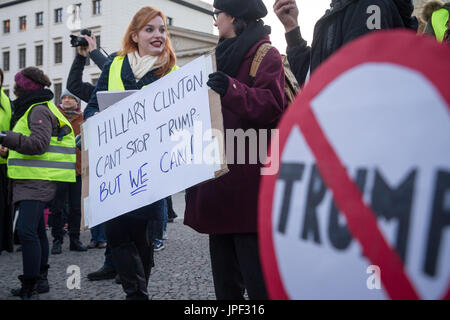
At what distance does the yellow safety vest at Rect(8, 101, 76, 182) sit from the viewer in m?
3.90

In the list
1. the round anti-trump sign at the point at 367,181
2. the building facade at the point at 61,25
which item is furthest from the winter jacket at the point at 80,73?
the building facade at the point at 61,25

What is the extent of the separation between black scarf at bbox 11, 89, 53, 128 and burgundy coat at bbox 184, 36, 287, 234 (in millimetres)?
2412

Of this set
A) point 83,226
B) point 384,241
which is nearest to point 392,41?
point 384,241

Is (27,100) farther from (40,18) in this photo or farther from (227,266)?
(40,18)

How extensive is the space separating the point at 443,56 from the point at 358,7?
124 cm

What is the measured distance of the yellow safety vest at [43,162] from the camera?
3.90 m

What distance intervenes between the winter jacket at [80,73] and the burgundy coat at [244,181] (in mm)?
1884

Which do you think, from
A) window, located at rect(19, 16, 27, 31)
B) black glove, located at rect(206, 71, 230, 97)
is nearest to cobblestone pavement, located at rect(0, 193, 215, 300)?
black glove, located at rect(206, 71, 230, 97)

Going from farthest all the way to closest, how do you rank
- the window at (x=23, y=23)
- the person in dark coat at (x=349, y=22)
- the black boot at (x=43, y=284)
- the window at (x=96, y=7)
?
the window at (x=23, y=23)
the window at (x=96, y=7)
the black boot at (x=43, y=284)
the person in dark coat at (x=349, y=22)

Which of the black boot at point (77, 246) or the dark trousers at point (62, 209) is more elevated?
the dark trousers at point (62, 209)

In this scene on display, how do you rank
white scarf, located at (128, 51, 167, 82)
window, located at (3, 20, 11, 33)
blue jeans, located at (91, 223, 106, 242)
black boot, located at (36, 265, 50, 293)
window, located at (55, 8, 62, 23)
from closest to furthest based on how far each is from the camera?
1. white scarf, located at (128, 51, 167, 82)
2. black boot, located at (36, 265, 50, 293)
3. blue jeans, located at (91, 223, 106, 242)
4. window, located at (55, 8, 62, 23)
5. window, located at (3, 20, 11, 33)

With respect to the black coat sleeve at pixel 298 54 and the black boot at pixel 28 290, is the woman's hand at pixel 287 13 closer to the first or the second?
the black coat sleeve at pixel 298 54

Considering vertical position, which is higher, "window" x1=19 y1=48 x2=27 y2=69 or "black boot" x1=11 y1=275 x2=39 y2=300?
"window" x1=19 y1=48 x2=27 y2=69

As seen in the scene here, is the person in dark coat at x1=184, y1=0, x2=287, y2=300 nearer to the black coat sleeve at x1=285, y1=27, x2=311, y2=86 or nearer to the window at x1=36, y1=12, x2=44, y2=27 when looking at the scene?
the black coat sleeve at x1=285, y1=27, x2=311, y2=86
